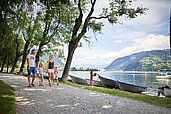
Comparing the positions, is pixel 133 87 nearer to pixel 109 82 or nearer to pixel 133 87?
pixel 133 87

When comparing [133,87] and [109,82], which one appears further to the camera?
[109,82]

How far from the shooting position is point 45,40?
3519cm

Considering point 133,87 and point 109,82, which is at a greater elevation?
point 109,82

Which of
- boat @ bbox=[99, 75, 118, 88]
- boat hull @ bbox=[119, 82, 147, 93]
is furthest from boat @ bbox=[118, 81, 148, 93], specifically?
boat @ bbox=[99, 75, 118, 88]

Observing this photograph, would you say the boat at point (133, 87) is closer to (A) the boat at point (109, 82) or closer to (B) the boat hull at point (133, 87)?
(B) the boat hull at point (133, 87)

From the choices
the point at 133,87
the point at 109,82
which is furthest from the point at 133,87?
the point at 109,82

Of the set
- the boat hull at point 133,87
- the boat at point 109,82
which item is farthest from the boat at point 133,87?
the boat at point 109,82

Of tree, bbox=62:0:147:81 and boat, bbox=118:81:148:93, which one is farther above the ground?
tree, bbox=62:0:147:81

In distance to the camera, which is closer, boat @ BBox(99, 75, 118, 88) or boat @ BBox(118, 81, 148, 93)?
boat @ BBox(118, 81, 148, 93)

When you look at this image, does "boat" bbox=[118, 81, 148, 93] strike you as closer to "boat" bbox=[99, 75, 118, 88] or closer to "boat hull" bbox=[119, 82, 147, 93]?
"boat hull" bbox=[119, 82, 147, 93]

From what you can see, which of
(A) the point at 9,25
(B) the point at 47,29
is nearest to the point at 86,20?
(A) the point at 9,25

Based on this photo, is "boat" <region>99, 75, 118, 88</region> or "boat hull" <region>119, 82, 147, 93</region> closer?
"boat hull" <region>119, 82, 147, 93</region>

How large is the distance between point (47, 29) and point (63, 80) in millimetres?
15566

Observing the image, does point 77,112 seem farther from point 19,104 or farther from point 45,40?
point 45,40
